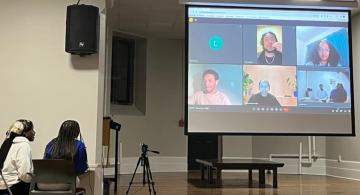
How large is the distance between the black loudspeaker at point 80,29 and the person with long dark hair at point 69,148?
34.8 inches

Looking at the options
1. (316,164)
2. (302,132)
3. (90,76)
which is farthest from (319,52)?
(316,164)

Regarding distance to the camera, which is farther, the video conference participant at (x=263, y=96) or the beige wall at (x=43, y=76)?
the beige wall at (x=43, y=76)

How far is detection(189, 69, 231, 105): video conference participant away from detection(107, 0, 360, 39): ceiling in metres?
3.08

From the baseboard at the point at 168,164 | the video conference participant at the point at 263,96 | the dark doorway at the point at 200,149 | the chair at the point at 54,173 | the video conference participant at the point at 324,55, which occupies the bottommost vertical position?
the baseboard at the point at 168,164

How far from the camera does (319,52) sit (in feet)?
12.9

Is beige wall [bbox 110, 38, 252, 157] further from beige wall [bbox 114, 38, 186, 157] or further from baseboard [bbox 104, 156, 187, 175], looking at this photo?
baseboard [bbox 104, 156, 187, 175]

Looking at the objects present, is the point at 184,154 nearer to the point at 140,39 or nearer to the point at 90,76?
the point at 140,39

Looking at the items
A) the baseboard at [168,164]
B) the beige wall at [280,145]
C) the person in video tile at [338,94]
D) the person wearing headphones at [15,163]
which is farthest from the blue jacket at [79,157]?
the beige wall at [280,145]

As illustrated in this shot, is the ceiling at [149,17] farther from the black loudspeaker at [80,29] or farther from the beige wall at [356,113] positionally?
the black loudspeaker at [80,29]

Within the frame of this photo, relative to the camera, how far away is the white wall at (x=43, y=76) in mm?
4035

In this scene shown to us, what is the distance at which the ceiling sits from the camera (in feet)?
24.0

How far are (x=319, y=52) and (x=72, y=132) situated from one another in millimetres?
2423

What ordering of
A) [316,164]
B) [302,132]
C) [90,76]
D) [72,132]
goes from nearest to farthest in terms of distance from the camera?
[72,132]
[302,132]
[90,76]
[316,164]

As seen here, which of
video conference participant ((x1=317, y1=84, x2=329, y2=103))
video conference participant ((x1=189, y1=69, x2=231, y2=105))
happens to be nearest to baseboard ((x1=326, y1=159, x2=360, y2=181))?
video conference participant ((x1=317, y1=84, x2=329, y2=103))
